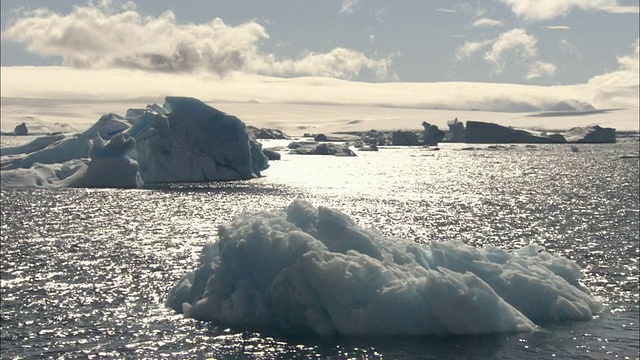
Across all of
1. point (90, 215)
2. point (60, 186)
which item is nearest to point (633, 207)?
point (90, 215)

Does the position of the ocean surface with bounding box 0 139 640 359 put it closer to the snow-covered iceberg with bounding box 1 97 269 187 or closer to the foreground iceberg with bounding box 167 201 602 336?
the foreground iceberg with bounding box 167 201 602 336

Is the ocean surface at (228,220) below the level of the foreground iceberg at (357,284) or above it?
below

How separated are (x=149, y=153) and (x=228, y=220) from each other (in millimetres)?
26280

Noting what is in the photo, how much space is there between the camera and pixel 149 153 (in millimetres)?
73938

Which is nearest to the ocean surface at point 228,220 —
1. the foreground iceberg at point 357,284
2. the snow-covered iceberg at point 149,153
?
the foreground iceberg at point 357,284

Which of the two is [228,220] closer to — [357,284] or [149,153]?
[149,153]

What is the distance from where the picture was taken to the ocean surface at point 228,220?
70.3 feet

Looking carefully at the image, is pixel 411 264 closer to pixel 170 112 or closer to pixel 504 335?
pixel 504 335

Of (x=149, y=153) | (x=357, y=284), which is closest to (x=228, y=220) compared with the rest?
(x=149, y=153)

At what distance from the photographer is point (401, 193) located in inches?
2908

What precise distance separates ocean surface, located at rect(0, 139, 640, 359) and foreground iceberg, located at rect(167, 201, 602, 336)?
692 millimetres

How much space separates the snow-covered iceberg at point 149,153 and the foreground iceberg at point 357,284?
146 ft

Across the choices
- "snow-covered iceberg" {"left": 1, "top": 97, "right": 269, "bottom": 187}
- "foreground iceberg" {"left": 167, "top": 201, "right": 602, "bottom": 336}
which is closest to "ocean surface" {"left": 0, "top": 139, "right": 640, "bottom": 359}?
"foreground iceberg" {"left": 167, "top": 201, "right": 602, "bottom": 336}

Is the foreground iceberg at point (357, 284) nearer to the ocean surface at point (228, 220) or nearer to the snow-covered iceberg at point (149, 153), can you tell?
the ocean surface at point (228, 220)
